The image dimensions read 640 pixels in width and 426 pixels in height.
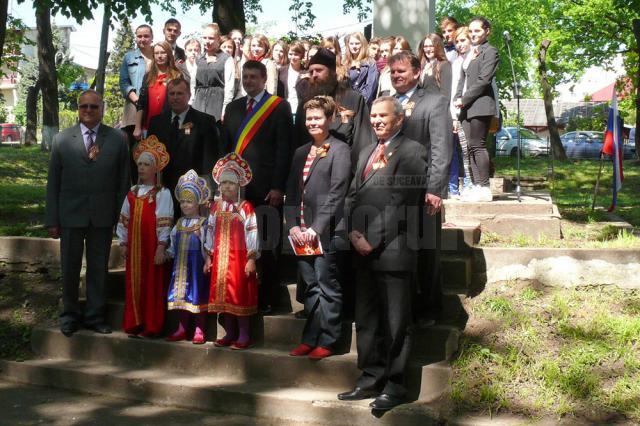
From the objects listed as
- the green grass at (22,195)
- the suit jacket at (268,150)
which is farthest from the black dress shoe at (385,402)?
the green grass at (22,195)

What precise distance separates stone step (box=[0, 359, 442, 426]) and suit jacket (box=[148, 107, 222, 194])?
1.65 meters

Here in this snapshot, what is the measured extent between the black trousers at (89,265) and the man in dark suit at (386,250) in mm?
2484

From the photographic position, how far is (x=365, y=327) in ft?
18.2

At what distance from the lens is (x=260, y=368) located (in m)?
6.13

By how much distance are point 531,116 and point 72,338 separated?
6253cm

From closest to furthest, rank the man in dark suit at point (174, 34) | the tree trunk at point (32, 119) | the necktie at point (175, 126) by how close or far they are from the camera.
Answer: the necktie at point (175, 126) → the man in dark suit at point (174, 34) → the tree trunk at point (32, 119)

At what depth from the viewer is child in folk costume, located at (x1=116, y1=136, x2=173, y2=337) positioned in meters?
6.65

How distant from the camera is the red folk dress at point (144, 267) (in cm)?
666

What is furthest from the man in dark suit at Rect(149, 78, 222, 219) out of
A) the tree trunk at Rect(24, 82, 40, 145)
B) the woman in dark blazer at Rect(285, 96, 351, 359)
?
the tree trunk at Rect(24, 82, 40, 145)

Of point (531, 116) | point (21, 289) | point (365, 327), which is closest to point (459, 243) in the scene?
point (365, 327)

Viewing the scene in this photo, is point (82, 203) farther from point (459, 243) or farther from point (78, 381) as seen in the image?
point (459, 243)

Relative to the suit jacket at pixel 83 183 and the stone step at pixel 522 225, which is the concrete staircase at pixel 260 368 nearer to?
the stone step at pixel 522 225

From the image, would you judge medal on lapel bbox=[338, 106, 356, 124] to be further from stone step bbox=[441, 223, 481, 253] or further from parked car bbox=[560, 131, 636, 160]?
parked car bbox=[560, 131, 636, 160]

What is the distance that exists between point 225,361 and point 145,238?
1243mm
